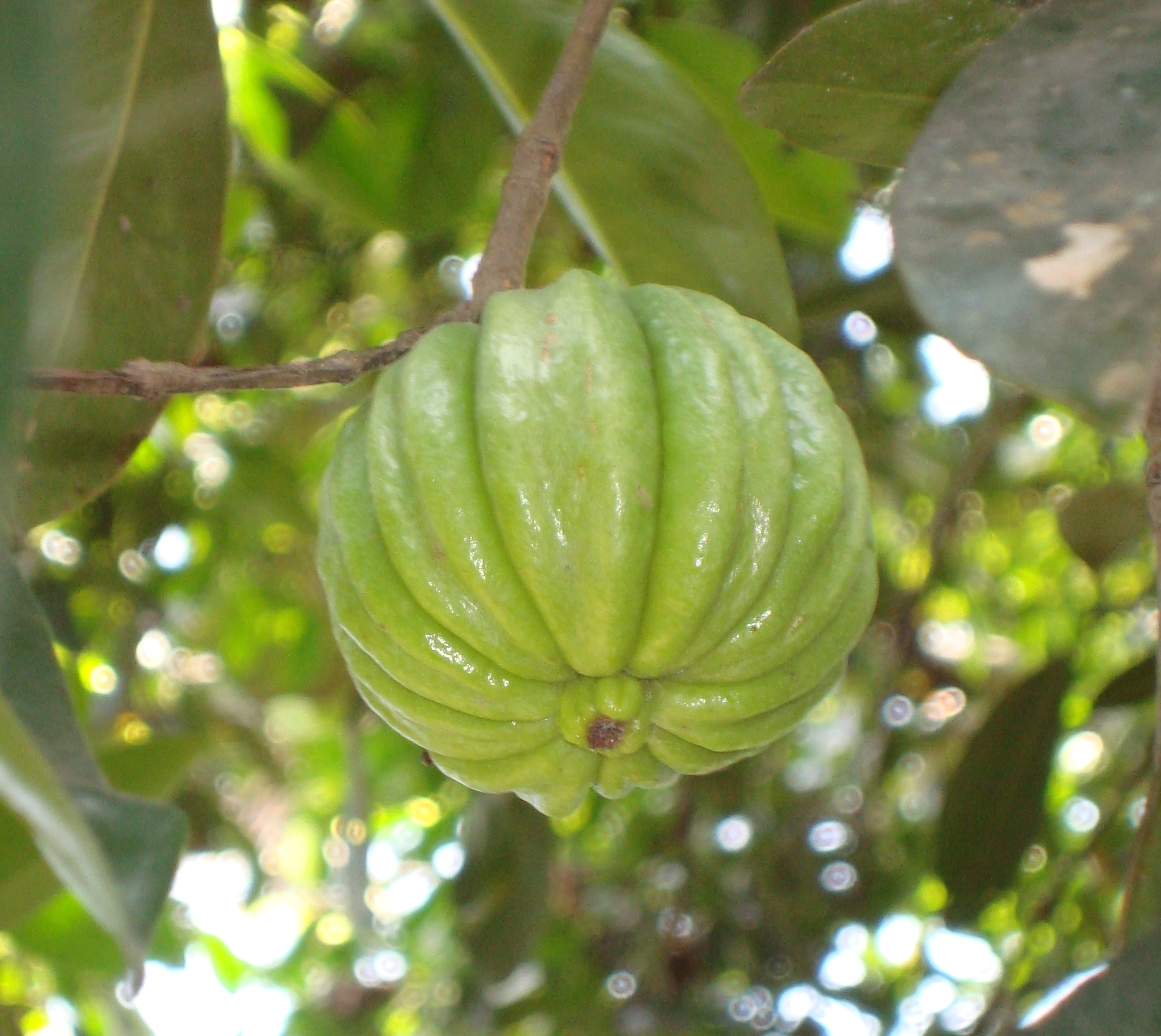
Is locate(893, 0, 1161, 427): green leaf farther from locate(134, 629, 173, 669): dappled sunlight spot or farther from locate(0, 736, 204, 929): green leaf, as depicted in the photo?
locate(134, 629, 173, 669): dappled sunlight spot

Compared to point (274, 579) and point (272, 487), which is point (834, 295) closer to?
point (272, 487)

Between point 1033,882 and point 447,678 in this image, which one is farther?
point 1033,882

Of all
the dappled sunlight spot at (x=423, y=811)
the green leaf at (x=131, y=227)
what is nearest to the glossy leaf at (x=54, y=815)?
the green leaf at (x=131, y=227)

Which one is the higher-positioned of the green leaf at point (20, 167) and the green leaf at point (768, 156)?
the green leaf at point (20, 167)

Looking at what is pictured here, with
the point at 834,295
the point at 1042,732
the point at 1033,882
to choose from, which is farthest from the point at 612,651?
the point at 1033,882

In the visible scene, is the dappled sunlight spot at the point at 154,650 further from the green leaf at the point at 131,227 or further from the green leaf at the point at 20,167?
the green leaf at the point at 20,167
